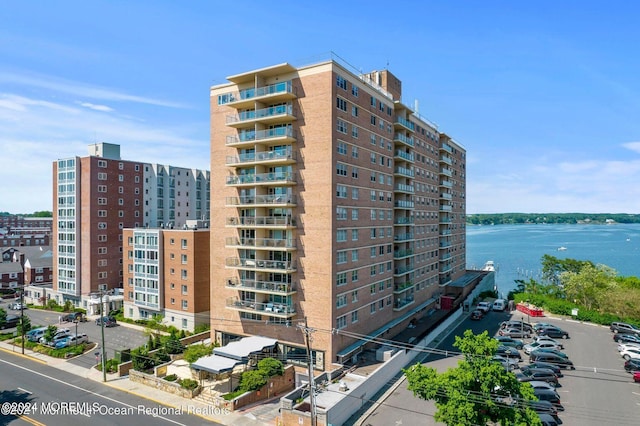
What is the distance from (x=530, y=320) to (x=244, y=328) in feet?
144

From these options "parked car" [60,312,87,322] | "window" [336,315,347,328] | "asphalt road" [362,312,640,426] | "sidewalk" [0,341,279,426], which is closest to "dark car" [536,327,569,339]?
"asphalt road" [362,312,640,426]

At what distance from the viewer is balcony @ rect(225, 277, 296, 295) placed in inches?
1437

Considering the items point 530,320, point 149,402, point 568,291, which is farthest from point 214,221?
point 568,291

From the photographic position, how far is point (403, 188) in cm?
5031

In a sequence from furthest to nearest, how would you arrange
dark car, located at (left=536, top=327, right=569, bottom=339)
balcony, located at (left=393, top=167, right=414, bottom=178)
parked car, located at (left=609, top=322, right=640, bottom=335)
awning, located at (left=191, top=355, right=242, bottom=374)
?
parked car, located at (left=609, top=322, right=640, bottom=335), dark car, located at (left=536, top=327, right=569, bottom=339), balcony, located at (left=393, top=167, right=414, bottom=178), awning, located at (left=191, top=355, right=242, bottom=374)

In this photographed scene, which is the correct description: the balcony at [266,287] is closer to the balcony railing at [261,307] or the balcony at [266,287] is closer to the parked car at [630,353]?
the balcony railing at [261,307]

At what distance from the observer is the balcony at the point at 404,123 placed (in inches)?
1916

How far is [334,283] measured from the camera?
117 ft

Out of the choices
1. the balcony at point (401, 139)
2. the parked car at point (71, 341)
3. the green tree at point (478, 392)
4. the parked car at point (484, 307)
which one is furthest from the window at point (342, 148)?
the parked car at point (484, 307)

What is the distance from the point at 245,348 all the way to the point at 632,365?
123 feet

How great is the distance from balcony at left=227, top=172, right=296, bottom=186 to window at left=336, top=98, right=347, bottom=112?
7814mm

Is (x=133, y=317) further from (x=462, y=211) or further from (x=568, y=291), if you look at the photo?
(x=568, y=291)

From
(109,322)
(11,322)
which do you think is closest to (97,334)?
(109,322)

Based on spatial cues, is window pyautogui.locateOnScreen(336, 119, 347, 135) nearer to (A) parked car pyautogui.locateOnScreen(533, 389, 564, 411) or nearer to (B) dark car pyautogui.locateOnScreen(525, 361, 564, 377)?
(A) parked car pyautogui.locateOnScreen(533, 389, 564, 411)
